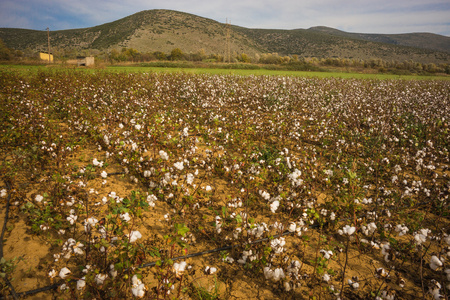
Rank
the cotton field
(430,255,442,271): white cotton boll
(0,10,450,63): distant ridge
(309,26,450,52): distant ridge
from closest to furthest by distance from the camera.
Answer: (430,255,442,271): white cotton boll → the cotton field → (0,10,450,63): distant ridge → (309,26,450,52): distant ridge

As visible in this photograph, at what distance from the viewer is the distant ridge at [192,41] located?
314 feet

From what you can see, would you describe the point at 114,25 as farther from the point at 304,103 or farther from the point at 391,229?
the point at 391,229

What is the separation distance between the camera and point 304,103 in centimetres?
1219

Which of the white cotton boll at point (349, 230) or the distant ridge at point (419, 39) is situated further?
the distant ridge at point (419, 39)

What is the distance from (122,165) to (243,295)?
395cm

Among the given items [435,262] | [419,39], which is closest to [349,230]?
[435,262]

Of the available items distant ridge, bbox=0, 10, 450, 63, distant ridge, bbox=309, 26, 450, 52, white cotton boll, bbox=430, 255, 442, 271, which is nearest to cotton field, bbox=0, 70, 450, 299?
white cotton boll, bbox=430, 255, 442, 271

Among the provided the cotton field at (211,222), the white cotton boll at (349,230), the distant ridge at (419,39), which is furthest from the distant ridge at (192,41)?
the white cotton boll at (349,230)

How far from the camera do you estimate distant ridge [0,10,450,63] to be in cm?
9569

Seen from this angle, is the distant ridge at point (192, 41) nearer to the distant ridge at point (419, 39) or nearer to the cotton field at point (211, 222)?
the distant ridge at point (419, 39)

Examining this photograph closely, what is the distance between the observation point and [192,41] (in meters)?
105

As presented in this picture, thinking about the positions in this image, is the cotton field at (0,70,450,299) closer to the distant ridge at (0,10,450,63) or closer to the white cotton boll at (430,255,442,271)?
the white cotton boll at (430,255,442,271)

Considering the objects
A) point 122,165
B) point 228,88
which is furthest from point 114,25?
point 122,165

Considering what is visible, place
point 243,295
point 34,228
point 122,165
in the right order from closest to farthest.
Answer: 1. point 243,295
2. point 34,228
3. point 122,165
